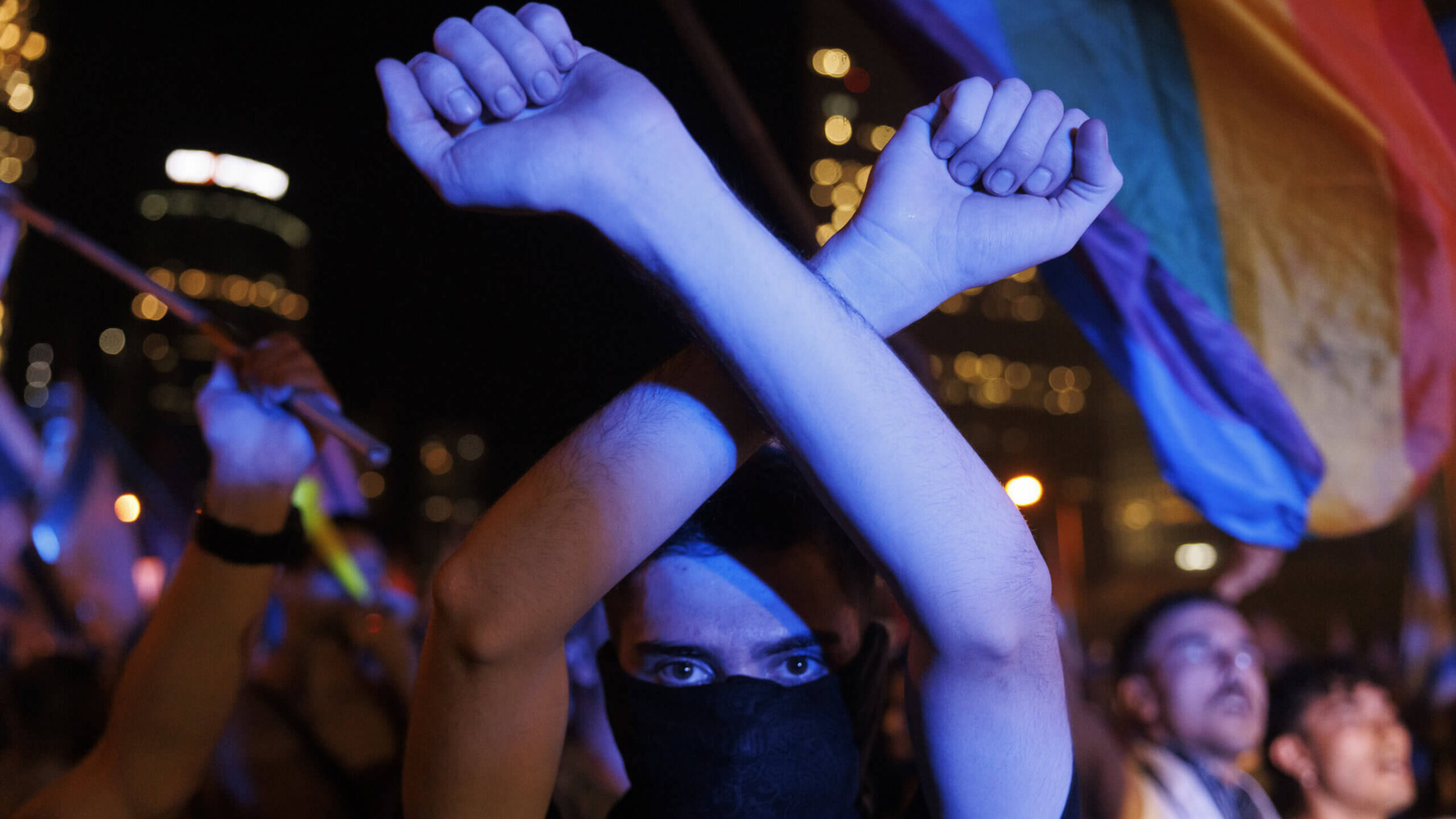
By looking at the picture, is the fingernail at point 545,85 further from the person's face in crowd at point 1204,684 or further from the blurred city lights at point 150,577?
the blurred city lights at point 150,577

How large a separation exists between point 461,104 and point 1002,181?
27.5 inches

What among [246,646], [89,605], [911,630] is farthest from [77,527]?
[911,630]

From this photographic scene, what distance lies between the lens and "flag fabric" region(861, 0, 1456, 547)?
2.47 meters

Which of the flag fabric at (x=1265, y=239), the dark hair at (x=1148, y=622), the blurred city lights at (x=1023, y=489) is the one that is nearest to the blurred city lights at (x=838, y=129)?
the blurred city lights at (x=1023, y=489)

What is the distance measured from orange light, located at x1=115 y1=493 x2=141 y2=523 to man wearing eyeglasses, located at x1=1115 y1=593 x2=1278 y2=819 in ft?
18.7

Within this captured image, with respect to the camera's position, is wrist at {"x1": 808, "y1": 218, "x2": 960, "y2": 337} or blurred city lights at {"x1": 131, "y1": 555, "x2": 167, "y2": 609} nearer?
wrist at {"x1": 808, "y1": 218, "x2": 960, "y2": 337}

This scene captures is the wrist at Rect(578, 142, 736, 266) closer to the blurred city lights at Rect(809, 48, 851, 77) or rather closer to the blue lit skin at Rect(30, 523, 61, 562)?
the blue lit skin at Rect(30, 523, 61, 562)

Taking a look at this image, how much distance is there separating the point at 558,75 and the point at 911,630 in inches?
32.8

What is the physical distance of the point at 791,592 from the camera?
1665 millimetres

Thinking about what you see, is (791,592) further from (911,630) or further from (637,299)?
(637,299)

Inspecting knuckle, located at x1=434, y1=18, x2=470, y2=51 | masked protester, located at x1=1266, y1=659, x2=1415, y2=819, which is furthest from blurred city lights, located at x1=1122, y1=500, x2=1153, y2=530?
knuckle, located at x1=434, y1=18, x2=470, y2=51

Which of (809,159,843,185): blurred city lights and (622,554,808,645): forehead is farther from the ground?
(622,554,808,645): forehead

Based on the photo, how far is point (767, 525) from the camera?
171 centimetres

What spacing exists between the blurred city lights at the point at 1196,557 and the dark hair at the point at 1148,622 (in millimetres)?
38057
